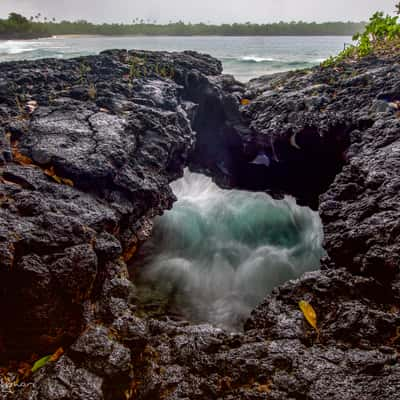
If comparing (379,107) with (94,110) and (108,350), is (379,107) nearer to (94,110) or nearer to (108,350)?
(94,110)

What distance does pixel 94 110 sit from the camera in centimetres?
433

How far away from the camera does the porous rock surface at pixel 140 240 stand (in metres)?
2.01

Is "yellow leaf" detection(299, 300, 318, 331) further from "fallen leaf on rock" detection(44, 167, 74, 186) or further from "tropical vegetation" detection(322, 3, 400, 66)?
"tropical vegetation" detection(322, 3, 400, 66)

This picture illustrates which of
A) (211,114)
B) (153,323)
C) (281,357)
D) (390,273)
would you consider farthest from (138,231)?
(211,114)

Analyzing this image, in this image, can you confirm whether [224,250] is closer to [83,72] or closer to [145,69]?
[145,69]

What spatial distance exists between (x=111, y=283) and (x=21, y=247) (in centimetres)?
85

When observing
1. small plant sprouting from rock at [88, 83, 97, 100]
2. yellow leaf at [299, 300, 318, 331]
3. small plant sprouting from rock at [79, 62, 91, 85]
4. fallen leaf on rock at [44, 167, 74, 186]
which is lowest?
yellow leaf at [299, 300, 318, 331]

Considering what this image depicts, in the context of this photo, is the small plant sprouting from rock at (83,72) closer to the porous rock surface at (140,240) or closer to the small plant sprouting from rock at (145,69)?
the porous rock surface at (140,240)

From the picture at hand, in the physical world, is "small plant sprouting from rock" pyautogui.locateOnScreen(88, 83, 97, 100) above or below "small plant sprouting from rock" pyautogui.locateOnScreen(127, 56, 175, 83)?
below

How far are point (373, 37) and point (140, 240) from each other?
8.57m

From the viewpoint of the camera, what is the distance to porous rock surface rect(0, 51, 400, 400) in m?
2.01

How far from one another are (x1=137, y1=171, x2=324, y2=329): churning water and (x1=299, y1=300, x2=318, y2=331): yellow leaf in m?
1.40

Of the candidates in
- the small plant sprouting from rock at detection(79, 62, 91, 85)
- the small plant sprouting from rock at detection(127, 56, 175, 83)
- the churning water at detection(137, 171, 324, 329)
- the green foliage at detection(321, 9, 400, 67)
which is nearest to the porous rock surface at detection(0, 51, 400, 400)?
the small plant sprouting from rock at detection(79, 62, 91, 85)

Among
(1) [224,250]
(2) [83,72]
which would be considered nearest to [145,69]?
(2) [83,72]
